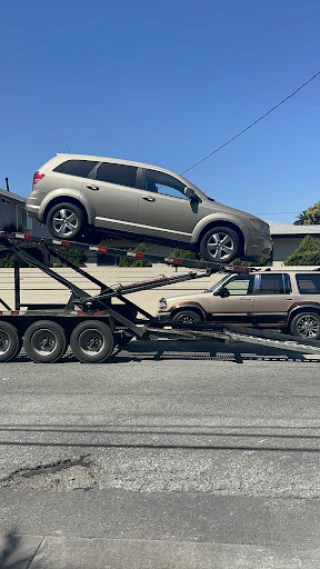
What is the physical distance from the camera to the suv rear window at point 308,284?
1151 centimetres

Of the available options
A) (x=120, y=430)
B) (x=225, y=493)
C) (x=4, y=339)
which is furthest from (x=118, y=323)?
(x=225, y=493)

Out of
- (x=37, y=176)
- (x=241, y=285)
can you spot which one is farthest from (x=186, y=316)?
(x=37, y=176)

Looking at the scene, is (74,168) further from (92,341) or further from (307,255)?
(307,255)

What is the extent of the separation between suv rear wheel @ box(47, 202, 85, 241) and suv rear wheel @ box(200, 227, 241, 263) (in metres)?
2.26

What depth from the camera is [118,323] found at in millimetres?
9992

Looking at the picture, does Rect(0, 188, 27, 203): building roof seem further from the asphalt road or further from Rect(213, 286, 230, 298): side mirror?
the asphalt road

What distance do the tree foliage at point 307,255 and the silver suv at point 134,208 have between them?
30.8ft

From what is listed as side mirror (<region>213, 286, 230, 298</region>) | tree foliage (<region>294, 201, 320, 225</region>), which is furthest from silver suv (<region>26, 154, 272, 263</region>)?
tree foliage (<region>294, 201, 320, 225</region>)

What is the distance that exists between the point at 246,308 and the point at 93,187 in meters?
5.03

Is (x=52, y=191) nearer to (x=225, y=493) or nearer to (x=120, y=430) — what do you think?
(x=120, y=430)

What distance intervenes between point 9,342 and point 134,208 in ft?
12.1

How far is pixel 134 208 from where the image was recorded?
875 cm

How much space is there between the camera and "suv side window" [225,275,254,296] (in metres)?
11.8

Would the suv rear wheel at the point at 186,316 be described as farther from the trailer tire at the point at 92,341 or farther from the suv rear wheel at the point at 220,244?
the suv rear wheel at the point at 220,244
